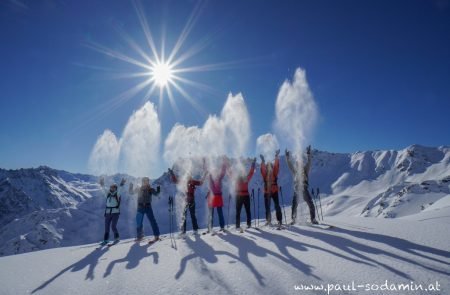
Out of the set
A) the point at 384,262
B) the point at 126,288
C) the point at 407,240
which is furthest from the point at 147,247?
the point at 407,240

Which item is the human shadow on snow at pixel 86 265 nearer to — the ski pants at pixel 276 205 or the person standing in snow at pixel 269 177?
the ski pants at pixel 276 205

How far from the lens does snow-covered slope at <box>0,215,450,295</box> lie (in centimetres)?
609

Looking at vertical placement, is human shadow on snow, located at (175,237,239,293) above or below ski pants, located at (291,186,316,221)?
below

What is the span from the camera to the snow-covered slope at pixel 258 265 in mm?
6086

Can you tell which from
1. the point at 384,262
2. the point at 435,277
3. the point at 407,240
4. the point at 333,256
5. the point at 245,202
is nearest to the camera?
the point at 435,277

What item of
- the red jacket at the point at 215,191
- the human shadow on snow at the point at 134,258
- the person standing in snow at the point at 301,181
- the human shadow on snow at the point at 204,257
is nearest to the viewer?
the human shadow on snow at the point at 204,257

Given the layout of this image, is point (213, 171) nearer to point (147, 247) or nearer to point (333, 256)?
point (147, 247)

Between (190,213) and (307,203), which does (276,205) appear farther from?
(190,213)

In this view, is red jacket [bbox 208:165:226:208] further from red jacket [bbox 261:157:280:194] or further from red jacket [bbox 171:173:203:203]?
red jacket [bbox 261:157:280:194]

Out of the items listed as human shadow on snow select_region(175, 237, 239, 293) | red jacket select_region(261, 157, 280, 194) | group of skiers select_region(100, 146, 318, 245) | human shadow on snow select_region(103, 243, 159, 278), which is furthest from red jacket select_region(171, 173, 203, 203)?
human shadow on snow select_region(103, 243, 159, 278)

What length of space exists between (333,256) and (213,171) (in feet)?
27.7

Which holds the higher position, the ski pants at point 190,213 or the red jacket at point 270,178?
the red jacket at point 270,178

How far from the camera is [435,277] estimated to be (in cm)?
596

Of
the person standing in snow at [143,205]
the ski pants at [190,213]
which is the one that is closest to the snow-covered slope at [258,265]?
the person standing in snow at [143,205]
